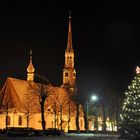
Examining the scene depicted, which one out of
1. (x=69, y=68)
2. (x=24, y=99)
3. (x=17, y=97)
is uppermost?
(x=69, y=68)

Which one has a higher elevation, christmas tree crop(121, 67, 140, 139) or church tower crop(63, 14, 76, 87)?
church tower crop(63, 14, 76, 87)

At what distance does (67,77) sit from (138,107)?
332ft

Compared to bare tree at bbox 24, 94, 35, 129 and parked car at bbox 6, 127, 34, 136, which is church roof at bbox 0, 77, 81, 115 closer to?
bare tree at bbox 24, 94, 35, 129

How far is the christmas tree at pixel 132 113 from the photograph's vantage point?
5178 cm

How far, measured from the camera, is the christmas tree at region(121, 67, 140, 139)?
170 feet

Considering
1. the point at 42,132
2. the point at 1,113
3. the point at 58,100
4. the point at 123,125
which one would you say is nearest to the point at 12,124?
the point at 1,113

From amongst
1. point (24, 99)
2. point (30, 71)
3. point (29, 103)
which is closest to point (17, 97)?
point (24, 99)

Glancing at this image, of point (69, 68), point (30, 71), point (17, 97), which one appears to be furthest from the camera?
point (69, 68)

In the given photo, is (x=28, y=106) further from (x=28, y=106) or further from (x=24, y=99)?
(x=24, y=99)

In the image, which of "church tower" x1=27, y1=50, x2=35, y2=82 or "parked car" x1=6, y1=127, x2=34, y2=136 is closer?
"parked car" x1=6, y1=127, x2=34, y2=136

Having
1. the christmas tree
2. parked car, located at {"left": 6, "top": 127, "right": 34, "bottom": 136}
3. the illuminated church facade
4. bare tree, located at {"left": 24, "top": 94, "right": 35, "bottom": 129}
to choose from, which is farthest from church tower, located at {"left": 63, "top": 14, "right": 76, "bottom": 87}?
the christmas tree

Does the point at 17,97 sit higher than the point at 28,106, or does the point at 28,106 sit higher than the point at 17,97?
the point at 17,97

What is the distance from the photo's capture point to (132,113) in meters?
52.2

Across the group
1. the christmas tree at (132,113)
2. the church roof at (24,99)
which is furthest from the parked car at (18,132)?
the church roof at (24,99)
